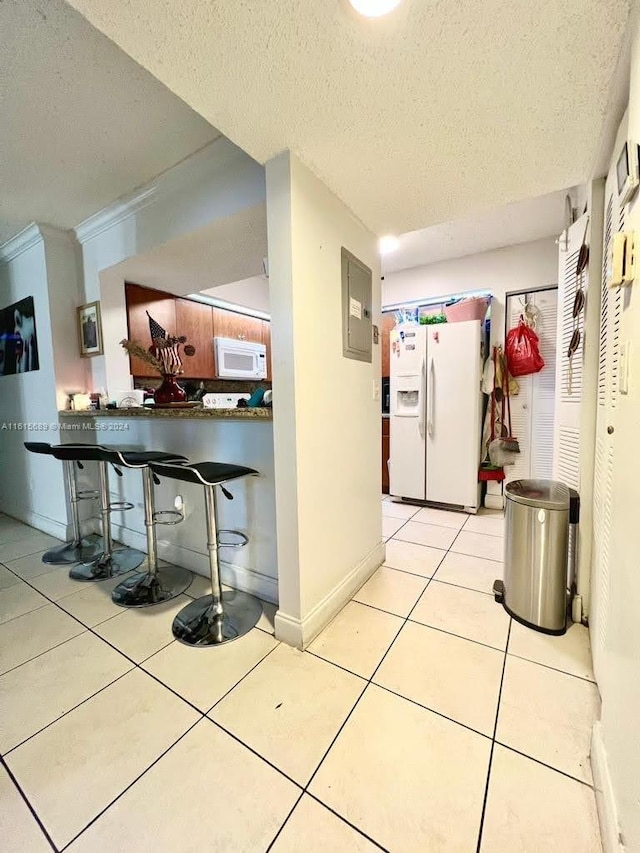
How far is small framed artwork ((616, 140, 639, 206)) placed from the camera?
2.58 ft

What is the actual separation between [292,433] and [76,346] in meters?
2.35

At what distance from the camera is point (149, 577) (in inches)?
78.8

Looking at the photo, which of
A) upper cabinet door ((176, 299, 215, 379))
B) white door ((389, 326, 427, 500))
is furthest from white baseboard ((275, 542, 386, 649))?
upper cabinet door ((176, 299, 215, 379))

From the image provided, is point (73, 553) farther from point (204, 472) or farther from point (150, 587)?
point (204, 472)

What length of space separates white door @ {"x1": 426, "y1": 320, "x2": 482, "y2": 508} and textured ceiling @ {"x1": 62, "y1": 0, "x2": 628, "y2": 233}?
5.42 feet

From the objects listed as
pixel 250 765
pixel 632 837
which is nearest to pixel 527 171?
pixel 632 837

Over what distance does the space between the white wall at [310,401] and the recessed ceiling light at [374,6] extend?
555mm

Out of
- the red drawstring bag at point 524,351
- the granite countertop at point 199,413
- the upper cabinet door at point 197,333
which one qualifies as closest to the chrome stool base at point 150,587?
the granite countertop at point 199,413

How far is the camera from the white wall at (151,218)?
→ 173 centimetres

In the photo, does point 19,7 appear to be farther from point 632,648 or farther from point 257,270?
point 632,648

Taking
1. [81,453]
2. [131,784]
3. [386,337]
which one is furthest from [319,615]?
[386,337]

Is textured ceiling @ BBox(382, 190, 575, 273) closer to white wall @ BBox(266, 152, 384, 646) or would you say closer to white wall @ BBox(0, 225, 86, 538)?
white wall @ BBox(266, 152, 384, 646)

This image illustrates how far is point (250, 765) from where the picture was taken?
1.02m

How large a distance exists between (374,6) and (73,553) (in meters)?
3.25
